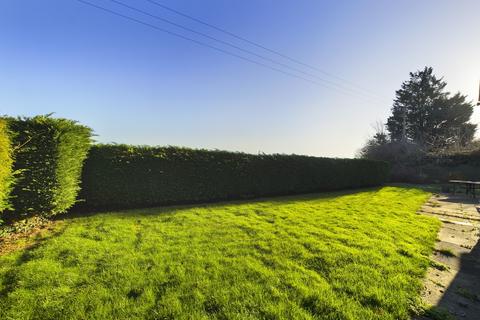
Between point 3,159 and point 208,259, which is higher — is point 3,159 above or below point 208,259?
above

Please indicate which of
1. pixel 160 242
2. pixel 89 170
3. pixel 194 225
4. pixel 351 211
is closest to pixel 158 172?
pixel 89 170

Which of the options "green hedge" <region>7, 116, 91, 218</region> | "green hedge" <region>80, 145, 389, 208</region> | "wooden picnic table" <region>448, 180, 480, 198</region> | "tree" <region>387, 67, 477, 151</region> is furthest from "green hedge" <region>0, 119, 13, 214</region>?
"tree" <region>387, 67, 477, 151</region>

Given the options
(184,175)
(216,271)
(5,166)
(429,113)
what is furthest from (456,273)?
(429,113)

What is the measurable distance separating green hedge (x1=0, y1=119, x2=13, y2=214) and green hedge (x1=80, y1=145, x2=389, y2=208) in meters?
2.58

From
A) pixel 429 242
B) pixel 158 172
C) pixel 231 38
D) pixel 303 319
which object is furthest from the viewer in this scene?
pixel 231 38

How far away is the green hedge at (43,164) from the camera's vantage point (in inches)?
217

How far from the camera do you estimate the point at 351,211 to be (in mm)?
8250

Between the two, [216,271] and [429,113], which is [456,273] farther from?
[429,113]

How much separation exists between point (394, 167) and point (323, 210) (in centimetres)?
2074

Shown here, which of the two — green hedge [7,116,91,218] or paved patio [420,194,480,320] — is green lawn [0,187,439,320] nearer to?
paved patio [420,194,480,320]

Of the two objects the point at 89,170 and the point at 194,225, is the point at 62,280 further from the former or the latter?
the point at 89,170

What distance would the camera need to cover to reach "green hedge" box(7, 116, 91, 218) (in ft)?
18.0

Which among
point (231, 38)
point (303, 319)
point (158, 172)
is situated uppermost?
point (231, 38)

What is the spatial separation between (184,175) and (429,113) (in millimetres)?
42728
